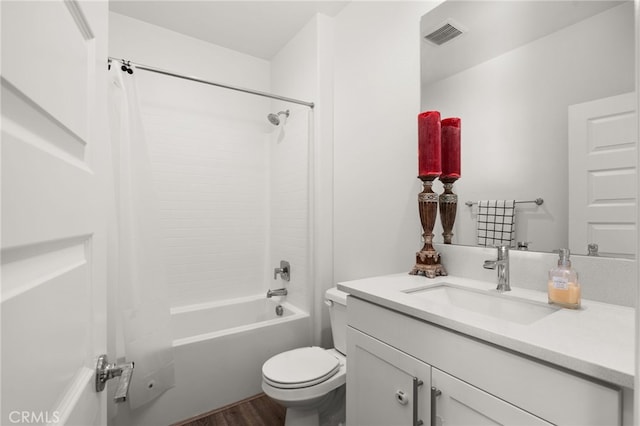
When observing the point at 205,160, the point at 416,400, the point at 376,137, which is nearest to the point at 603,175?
the point at 416,400

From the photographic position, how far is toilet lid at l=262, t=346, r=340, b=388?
1.44 meters

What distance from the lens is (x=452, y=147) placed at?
1.38 metres

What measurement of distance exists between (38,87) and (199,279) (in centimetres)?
232

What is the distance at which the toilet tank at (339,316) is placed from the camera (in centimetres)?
174

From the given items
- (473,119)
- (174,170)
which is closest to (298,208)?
(174,170)

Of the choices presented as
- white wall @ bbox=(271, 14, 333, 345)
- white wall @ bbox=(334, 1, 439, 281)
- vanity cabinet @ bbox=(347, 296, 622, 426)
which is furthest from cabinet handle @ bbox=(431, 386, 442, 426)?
white wall @ bbox=(271, 14, 333, 345)

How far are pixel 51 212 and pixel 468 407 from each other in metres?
0.97

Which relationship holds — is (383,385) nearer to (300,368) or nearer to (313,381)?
(313,381)

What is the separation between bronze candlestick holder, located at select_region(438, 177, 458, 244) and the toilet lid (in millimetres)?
861

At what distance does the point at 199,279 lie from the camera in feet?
8.18

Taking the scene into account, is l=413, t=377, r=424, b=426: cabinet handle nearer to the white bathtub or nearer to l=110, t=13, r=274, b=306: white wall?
the white bathtub

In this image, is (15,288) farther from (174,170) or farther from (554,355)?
(174,170)

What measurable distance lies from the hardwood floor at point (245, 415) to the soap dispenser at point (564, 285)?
61.1 inches

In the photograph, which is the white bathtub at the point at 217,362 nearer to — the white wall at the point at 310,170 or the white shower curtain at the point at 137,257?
the white shower curtain at the point at 137,257
